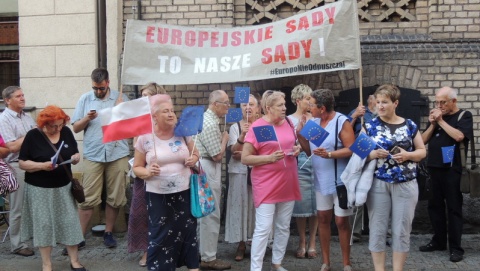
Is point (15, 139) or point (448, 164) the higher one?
point (15, 139)

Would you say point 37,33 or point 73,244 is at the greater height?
point 37,33

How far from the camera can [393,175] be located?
4898 millimetres

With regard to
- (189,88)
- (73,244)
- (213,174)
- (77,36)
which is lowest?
(73,244)

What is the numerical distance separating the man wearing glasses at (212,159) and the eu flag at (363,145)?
57.0 inches

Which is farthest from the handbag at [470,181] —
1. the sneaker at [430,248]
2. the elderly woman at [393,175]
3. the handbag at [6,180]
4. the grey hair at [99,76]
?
the handbag at [6,180]

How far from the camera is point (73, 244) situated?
5.73 m

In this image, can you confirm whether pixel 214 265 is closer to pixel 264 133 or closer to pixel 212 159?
pixel 212 159

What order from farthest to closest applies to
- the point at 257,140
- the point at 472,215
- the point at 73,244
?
the point at 472,215 < the point at 73,244 < the point at 257,140

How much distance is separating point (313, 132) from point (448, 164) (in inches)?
70.3

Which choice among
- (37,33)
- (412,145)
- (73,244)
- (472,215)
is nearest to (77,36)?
(37,33)

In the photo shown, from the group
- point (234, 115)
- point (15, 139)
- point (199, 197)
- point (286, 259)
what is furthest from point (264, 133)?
point (15, 139)

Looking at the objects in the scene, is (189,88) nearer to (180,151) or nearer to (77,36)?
(77,36)

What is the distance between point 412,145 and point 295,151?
3.44 feet

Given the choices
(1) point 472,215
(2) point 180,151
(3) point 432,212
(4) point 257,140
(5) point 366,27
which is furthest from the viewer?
(5) point 366,27
